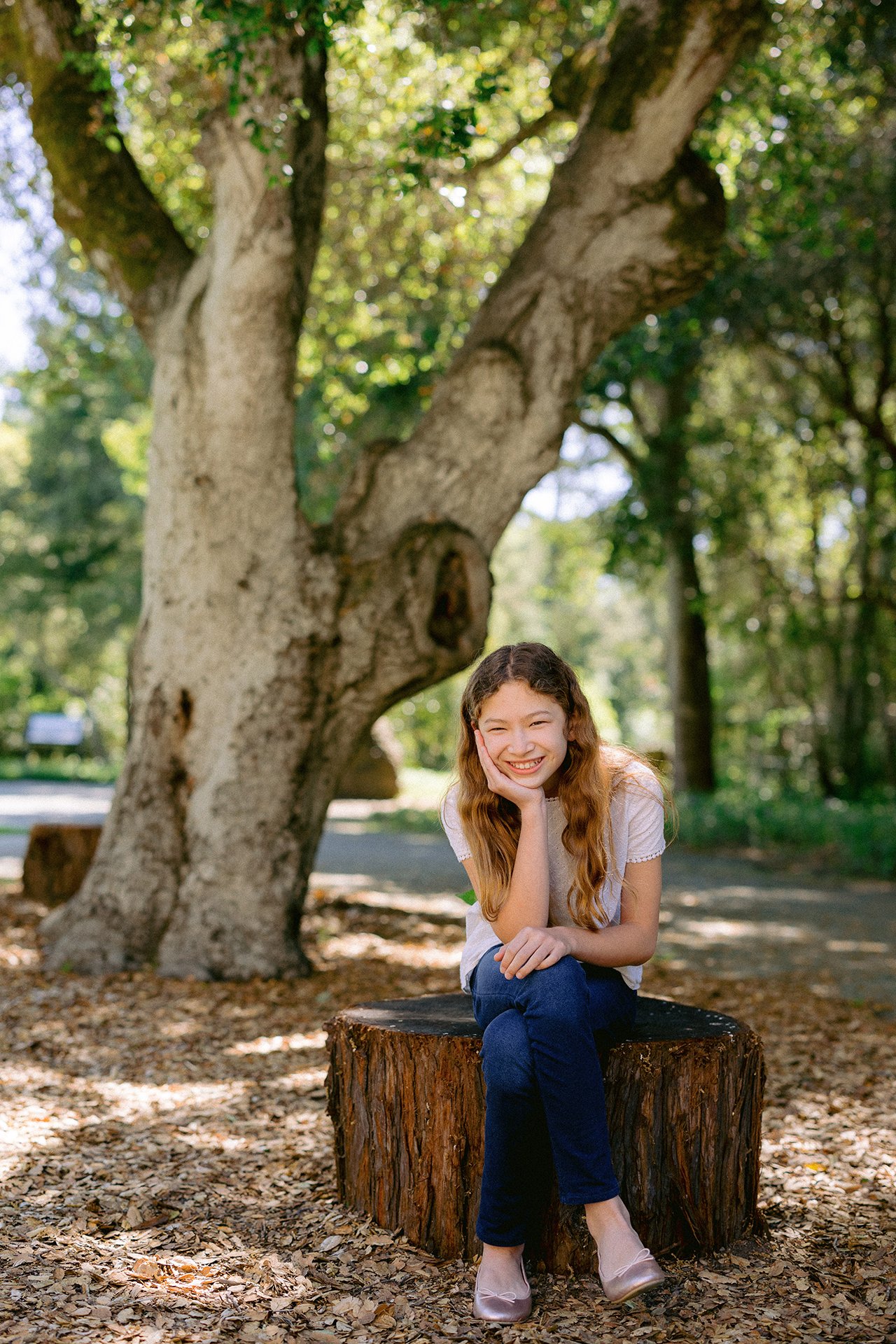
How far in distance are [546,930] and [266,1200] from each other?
50.3 inches

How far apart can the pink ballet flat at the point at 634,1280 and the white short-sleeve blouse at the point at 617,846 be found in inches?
26.2

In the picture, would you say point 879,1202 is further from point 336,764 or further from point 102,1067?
point 336,764

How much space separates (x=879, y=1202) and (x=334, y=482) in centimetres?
1146

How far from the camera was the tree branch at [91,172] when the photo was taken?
6.31 m

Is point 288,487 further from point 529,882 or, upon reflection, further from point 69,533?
point 69,533

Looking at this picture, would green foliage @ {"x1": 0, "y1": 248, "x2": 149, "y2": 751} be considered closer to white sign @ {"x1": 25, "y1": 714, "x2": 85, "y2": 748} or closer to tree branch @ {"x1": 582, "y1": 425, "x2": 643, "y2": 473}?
white sign @ {"x1": 25, "y1": 714, "x2": 85, "y2": 748}

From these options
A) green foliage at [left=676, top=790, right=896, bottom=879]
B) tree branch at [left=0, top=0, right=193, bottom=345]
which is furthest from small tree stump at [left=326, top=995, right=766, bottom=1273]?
green foliage at [left=676, top=790, right=896, bottom=879]

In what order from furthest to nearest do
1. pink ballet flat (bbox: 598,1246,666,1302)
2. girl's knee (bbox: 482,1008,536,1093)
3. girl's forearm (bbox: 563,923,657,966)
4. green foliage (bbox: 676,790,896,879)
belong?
green foliage (bbox: 676,790,896,879) < girl's forearm (bbox: 563,923,657,966) < girl's knee (bbox: 482,1008,536,1093) < pink ballet flat (bbox: 598,1246,666,1302)

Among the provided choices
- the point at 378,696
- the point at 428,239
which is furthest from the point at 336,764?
the point at 428,239

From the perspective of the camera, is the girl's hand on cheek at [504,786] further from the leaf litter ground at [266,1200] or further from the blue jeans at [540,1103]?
the leaf litter ground at [266,1200]

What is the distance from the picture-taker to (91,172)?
20.9ft

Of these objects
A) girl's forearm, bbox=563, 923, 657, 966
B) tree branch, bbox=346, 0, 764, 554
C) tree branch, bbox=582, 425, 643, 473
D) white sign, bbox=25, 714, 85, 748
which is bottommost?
girl's forearm, bbox=563, 923, 657, 966

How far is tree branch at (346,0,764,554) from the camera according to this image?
19.9ft

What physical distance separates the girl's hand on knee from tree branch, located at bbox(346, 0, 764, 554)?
11.9 ft
